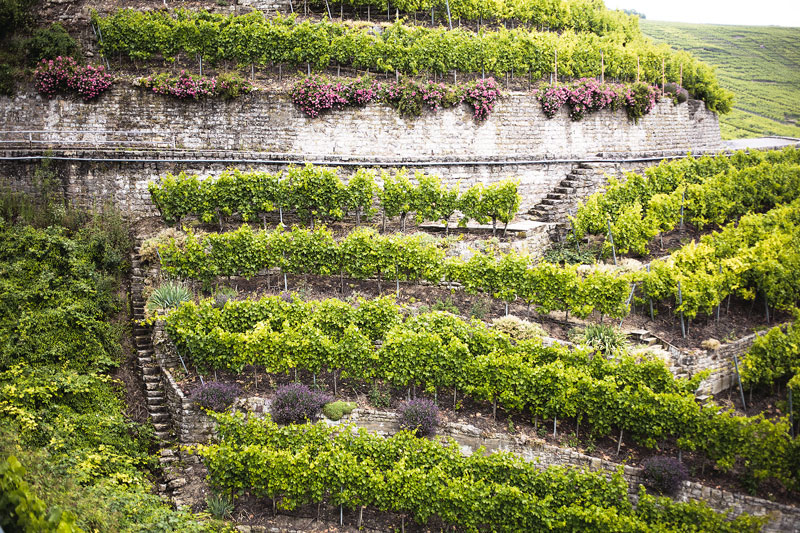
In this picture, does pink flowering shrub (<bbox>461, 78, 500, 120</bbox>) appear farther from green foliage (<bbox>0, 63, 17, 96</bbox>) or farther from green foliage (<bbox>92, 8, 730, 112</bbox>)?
green foliage (<bbox>0, 63, 17, 96</bbox>)

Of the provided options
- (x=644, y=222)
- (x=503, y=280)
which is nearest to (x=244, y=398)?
(x=503, y=280)

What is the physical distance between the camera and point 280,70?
80.2 feet

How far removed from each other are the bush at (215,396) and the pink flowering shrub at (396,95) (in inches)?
420

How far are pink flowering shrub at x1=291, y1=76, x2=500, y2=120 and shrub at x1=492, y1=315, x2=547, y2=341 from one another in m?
9.17

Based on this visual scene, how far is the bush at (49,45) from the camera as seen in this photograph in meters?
23.7

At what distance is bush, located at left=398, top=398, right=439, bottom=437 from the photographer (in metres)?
15.2

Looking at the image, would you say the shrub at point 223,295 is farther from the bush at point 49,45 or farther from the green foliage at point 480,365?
the bush at point 49,45

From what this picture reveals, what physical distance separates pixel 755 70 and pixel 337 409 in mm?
35968

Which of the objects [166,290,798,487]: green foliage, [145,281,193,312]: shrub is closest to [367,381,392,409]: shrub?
[166,290,798,487]: green foliage

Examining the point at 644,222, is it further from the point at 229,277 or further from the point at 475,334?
the point at 229,277

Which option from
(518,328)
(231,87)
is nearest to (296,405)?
(518,328)

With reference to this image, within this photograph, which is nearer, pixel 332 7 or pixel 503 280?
pixel 503 280

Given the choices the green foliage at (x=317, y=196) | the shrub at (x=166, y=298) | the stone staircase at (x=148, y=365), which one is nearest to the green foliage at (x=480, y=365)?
the shrub at (x=166, y=298)

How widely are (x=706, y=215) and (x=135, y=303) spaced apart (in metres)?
17.8
